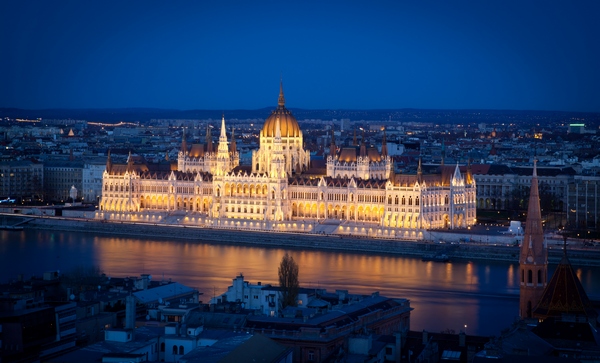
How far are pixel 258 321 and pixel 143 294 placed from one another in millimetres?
4806

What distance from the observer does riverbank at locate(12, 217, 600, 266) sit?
46344 millimetres

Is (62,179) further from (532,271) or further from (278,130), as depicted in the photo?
(532,271)

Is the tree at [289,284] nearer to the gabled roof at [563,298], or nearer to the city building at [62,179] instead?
the gabled roof at [563,298]

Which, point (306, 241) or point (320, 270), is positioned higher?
point (306, 241)

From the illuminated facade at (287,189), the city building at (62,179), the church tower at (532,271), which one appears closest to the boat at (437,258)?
the illuminated facade at (287,189)

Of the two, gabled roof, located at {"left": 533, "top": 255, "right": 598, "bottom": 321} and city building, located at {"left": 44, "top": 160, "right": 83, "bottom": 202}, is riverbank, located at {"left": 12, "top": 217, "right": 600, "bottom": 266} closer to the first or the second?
city building, located at {"left": 44, "top": 160, "right": 83, "bottom": 202}

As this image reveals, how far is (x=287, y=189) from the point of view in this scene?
186 ft

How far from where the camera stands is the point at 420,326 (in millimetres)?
30578

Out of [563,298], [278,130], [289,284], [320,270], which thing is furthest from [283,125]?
[563,298]

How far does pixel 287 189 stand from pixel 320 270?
14.3m

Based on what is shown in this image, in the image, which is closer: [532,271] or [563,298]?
[563,298]

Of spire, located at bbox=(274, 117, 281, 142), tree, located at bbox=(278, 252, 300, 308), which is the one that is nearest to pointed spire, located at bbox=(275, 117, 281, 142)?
spire, located at bbox=(274, 117, 281, 142)

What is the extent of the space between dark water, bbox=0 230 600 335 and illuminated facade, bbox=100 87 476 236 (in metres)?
4.82

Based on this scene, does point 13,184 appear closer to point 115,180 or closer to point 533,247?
point 115,180
